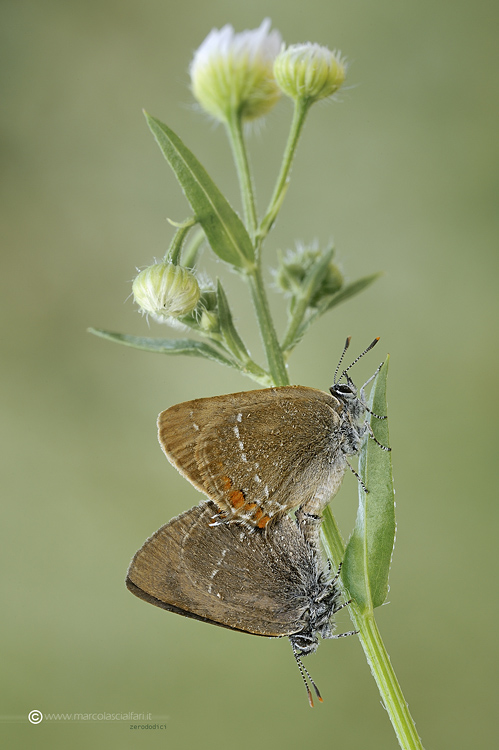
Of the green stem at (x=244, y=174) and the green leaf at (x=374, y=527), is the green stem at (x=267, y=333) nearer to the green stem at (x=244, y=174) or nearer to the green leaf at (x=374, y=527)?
the green stem at (x=244, y=174)

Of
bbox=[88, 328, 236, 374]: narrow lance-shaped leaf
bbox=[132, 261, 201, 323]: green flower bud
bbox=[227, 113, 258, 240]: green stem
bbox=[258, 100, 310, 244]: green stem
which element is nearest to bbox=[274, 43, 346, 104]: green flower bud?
bbox=[258, 100, 310, 244]: green stem

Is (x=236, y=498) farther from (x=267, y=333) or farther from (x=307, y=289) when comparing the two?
(x=307, y=289)

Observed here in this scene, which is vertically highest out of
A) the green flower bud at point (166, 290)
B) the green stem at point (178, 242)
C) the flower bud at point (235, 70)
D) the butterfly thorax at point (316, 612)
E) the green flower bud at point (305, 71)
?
the flower bud at point (235, 70)

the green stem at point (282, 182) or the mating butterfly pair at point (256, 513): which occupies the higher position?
the green stem at point (282, 182)

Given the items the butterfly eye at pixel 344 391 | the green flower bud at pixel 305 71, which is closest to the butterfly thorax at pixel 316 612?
the butterfly eye at pixel 344 391

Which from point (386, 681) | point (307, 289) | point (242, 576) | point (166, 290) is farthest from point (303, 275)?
point (386, 681)

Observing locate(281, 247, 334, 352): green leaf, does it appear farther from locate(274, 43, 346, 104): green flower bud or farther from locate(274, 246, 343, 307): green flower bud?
locate(274, 43, 346, 104): green flower bud

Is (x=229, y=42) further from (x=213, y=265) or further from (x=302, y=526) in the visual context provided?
(x=213, y=265)

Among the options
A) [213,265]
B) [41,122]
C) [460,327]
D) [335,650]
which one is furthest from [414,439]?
[41,122]
